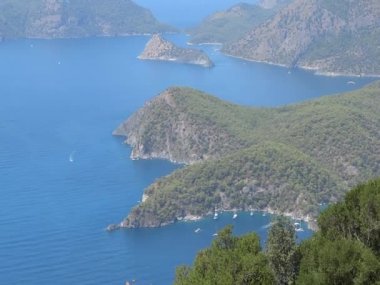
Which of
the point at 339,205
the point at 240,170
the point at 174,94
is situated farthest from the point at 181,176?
the point at 339,205

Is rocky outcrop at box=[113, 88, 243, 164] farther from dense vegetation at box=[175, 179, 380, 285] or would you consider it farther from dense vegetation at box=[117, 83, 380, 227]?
dense vegetation at box=[175, 179, 380, 285]

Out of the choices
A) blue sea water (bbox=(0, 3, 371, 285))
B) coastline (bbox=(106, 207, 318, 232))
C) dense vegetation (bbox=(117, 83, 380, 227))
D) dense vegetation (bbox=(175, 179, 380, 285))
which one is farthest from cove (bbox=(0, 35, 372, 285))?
dense vegetation (bbox=(175, 179, 380, 285))

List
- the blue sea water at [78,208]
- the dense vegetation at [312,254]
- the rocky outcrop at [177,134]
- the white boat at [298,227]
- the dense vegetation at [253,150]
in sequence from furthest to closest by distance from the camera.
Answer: the rocky outcrop at [177,134] → the dense vegetation at [253,150] → the white boat at [298,227] → the blue sea water at [78,208] → the dense vegetation at [312,254]

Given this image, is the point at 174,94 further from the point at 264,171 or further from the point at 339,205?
the point at 339,205

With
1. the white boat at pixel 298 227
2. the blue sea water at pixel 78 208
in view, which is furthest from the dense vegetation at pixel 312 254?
the white boat at pixel 298 227

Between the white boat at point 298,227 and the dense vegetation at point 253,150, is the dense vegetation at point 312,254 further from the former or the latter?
the dense vegetation at point 253,150

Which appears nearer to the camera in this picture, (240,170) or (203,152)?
(240,170)
